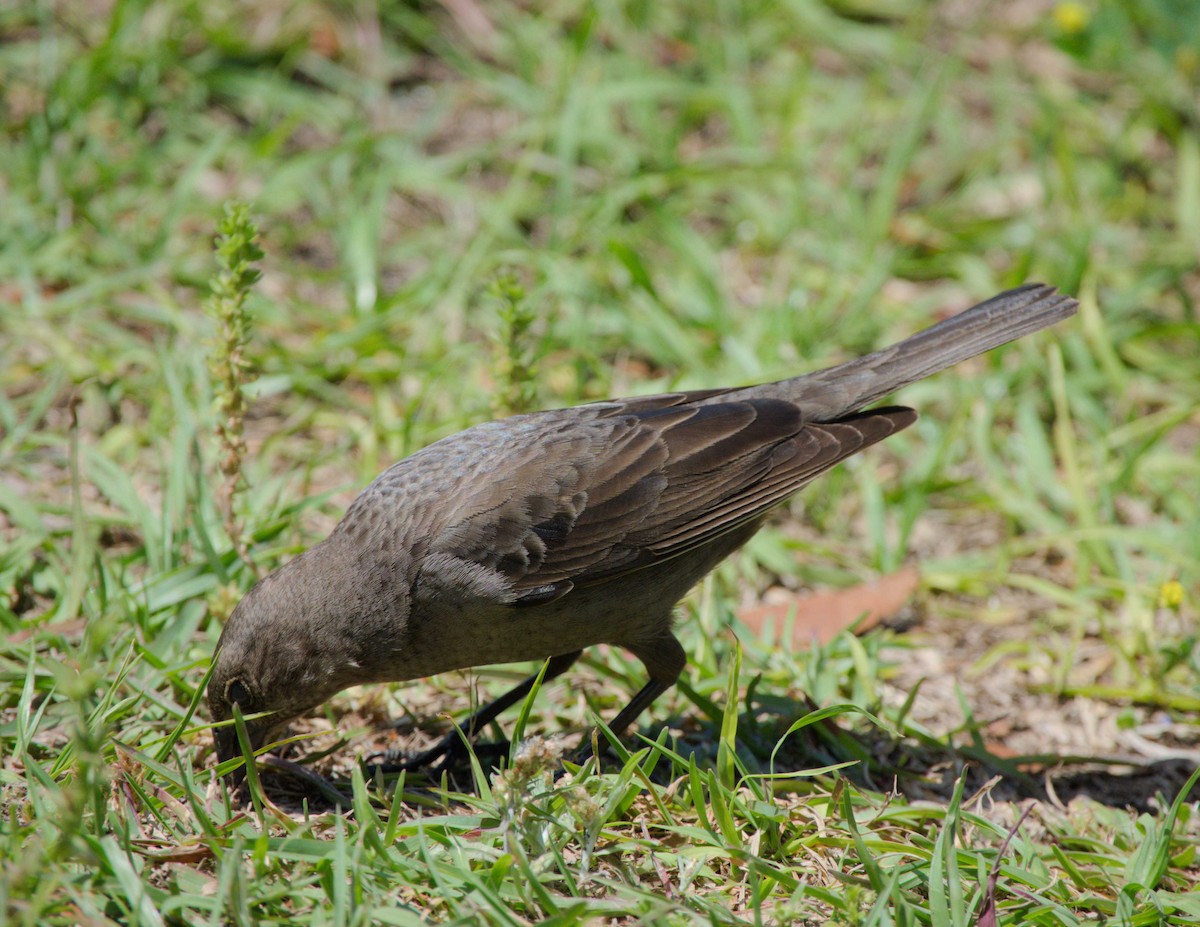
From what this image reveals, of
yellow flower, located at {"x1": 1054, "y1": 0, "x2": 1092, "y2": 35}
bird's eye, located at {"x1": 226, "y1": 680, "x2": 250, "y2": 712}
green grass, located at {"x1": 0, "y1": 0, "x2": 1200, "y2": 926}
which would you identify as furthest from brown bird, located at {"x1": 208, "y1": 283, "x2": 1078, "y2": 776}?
yellow flower, located at {"x1": 1054, "y1": 0, "x2": 1092, "y2": 35}

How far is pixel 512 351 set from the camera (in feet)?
15.2

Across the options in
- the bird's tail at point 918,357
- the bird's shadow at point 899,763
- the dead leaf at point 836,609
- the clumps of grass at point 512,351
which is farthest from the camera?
the dead leaf at point 836,609

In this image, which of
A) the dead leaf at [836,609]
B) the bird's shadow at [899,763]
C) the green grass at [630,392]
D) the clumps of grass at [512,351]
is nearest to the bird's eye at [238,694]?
the green grass at [630,392]

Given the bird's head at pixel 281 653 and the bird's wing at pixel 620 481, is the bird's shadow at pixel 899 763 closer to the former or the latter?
the bird's head at pixel 281 653

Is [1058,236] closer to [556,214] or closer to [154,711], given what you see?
[556,214]

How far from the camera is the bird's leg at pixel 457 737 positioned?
4.16 meters

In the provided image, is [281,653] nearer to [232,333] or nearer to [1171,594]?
[232,333]

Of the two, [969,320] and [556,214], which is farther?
[556,214]

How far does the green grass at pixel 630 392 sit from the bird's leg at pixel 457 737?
0.17 metres

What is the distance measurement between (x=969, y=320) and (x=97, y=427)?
12.5 ft

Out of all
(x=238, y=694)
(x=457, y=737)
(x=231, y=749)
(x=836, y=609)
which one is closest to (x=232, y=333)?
(x=238, y=694)

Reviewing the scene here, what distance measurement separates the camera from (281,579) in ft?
12.8

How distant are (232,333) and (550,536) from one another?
1.24 meters

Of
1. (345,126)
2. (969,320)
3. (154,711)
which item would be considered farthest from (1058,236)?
(154,711)
